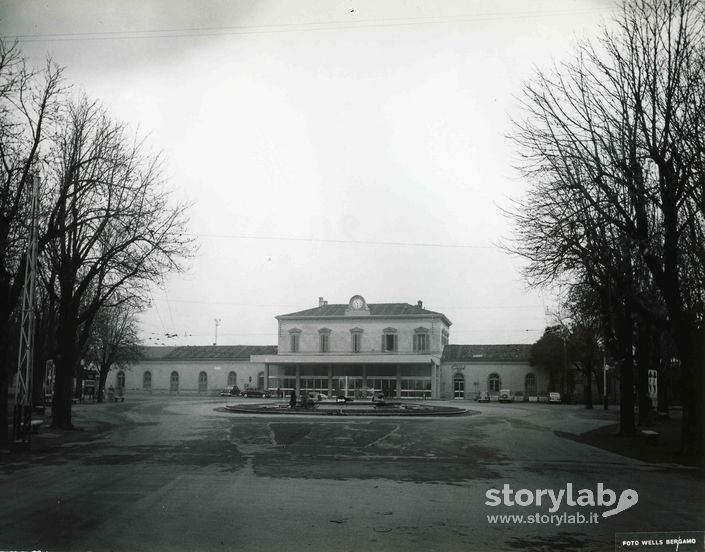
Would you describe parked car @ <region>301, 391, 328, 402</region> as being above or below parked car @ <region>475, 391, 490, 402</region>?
above

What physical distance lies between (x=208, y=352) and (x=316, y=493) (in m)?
70.6

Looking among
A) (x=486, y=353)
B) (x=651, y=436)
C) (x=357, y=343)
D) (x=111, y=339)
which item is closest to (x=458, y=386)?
(x=486, y=353)

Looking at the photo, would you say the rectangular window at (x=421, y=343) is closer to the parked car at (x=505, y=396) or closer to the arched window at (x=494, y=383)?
the arched window at (x=494, y=383)

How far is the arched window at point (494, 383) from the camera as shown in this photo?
6875 centimetres

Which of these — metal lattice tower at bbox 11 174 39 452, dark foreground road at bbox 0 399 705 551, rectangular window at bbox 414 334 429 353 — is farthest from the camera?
rectangular window at bbox 414 334 429 353

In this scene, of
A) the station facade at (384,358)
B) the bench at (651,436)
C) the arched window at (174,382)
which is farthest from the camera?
the arched window at (174,382)

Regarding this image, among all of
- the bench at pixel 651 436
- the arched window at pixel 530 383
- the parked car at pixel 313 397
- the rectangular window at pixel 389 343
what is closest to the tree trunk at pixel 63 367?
the parked car at pixel 313 397

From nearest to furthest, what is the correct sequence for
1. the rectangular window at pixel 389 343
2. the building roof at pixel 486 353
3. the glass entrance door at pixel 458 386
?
the rectangular window at pixel 389 343 < the building roof at pixel 486 353 < the glass entrance door at pixel 458 386

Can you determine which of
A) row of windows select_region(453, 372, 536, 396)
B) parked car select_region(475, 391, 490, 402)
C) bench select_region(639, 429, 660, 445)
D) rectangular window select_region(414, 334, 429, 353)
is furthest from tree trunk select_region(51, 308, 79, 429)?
row of windows select_region(453, 372, 536, 396)

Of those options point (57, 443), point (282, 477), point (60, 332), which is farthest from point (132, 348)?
point (282, 477)

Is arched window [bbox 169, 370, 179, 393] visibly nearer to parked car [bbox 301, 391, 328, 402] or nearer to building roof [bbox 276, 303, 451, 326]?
building roof [bbox 276, 303, 451, 326]

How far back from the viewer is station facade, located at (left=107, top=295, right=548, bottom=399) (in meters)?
66.5

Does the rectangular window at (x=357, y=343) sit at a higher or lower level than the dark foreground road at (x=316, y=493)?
higher

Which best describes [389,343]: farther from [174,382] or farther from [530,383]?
[174,382]
